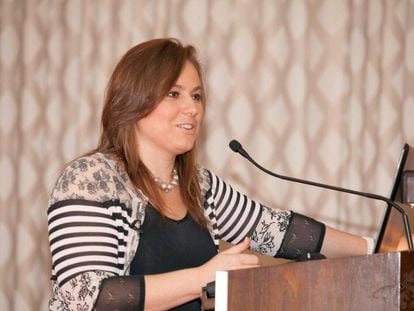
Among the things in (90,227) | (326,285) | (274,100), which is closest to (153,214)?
(90,227)

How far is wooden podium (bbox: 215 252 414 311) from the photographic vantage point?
128 centimetres

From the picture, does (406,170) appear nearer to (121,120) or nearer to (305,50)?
(121,120)

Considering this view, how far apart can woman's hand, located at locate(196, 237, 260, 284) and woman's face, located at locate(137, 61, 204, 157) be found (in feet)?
1.47

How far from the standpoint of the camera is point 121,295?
6.23ft

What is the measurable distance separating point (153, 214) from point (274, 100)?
4.20 feet

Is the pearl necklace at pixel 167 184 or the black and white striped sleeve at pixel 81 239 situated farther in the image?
the pearl necklace at pixel 167 184

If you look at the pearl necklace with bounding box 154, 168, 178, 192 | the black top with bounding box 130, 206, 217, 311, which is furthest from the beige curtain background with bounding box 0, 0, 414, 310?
the black top with bounding box 130, 206, 217, 311

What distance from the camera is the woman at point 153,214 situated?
6.30 ft

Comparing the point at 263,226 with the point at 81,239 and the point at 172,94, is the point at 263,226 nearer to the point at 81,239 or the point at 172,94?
the point at 172,94

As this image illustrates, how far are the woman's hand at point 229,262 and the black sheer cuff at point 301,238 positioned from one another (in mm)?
502

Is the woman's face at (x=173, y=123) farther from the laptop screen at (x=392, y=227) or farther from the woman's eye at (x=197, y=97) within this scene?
the laptop screen at (x=392, y=227)

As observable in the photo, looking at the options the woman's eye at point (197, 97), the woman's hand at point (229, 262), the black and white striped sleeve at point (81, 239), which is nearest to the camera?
the woman's hand at point (229, 262)

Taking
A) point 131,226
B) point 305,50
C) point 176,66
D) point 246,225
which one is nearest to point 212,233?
point 246,225

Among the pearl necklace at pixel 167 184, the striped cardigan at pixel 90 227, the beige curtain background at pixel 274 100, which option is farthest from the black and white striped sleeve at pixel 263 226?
the beige curtain background at pixel 274 100
